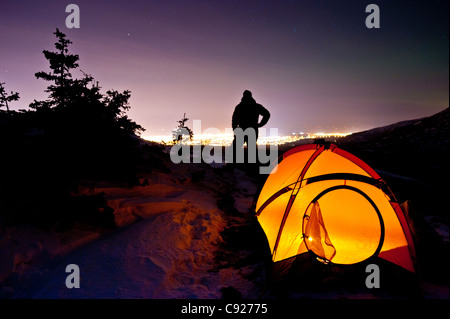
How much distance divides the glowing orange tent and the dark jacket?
592 centimetres

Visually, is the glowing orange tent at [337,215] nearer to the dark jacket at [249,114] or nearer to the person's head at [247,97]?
the dark jacket at [249,114]

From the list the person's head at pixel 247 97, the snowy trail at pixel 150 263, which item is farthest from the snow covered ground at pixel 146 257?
the person's head at pixel 247 97

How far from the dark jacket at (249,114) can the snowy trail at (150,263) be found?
5.74 metres

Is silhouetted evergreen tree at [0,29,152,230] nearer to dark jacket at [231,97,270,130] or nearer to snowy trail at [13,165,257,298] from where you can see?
snowy trail at [13,165,257,298]

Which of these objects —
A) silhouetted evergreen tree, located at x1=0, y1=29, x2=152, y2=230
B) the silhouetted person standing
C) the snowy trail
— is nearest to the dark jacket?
the silhouetted person standing

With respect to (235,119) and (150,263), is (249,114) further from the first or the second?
(150,263)

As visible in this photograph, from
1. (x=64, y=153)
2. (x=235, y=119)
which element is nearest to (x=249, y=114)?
(x=235, y=119)

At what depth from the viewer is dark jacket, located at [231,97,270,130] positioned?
1038 cm

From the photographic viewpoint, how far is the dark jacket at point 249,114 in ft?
34.1

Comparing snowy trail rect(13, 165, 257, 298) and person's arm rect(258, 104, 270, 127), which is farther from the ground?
person's arm rect(258, 104, 270, 127)

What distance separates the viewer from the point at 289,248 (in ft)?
14.1

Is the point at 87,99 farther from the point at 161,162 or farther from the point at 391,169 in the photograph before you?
the point at 391,169

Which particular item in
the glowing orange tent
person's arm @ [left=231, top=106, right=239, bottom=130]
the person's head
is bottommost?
the glowing orange tent

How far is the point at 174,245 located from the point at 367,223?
13.7 feet
